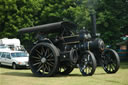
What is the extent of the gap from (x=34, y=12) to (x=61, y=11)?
15.3ft

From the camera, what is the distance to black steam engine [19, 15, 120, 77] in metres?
14.8

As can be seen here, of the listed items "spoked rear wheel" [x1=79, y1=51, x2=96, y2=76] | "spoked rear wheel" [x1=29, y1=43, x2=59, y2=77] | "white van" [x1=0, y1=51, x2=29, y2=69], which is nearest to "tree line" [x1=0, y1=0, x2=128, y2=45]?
"white van" [x1=0, y1=51, x2=29, y2=69]

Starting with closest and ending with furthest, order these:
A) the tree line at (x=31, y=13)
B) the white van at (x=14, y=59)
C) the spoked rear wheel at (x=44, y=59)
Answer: the spoked rear wheel at (x=44, y=59), the white van at (x=14, y=59), the tree line at (x=31, y=13)

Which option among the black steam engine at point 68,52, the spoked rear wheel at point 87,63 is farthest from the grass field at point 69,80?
the black steam engine at point 68,52

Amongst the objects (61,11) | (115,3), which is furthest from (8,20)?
(115,3)

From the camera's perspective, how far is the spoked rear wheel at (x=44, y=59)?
48.5 ft

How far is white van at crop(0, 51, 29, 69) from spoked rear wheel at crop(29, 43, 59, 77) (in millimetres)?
5913

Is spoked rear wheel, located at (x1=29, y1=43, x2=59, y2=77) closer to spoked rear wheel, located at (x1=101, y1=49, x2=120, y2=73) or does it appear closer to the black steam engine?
the black steam engine

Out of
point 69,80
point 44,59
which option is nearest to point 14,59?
point 44,59

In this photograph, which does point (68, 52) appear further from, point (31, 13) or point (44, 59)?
point (31, 13)

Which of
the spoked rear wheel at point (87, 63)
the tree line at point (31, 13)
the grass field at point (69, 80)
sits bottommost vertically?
the grass field at point (69, 80)

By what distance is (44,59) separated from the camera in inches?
603

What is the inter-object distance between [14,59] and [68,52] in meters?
8.51

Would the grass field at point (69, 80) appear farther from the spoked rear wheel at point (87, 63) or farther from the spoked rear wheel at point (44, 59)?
the spoked rear wheel at point (44, 59)
